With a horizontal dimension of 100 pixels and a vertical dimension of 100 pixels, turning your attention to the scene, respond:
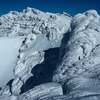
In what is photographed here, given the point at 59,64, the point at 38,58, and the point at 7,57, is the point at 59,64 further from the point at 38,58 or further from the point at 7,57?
the point at 7,57

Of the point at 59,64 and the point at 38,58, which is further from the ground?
the point at 38,58

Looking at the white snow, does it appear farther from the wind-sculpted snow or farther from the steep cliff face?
the wind-sculpted snow

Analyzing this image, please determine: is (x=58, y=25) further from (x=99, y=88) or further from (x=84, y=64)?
(x=99, y=88)

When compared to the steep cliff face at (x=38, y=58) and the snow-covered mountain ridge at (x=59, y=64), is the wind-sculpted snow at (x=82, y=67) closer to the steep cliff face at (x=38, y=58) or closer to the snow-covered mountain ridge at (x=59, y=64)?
the snow-covered mountain ridge at (x=59, y=64)

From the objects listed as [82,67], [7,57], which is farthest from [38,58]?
[82,67]

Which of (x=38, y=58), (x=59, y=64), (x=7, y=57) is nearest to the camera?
(x=59, y=64)

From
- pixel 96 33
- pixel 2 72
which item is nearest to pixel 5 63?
pixel 2 72

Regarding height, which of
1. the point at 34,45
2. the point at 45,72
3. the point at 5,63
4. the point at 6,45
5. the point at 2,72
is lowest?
the point at 45,72
